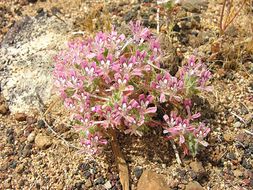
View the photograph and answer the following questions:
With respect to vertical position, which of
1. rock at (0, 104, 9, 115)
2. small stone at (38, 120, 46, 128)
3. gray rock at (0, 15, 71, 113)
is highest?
gray rock at (0, 15, 71, 113)

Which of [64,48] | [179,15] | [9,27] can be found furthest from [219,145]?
[9,27]

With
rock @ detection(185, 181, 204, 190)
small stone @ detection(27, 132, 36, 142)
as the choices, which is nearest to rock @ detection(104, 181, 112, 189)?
rock @ detection(185, 181, 204, 190)

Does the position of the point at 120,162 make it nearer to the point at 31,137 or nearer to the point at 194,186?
the point at 194,186

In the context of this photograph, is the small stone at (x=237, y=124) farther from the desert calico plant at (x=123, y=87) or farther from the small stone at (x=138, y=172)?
the small stone at (x=138, y=172)

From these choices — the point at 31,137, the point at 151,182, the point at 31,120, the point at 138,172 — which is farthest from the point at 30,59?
the point at 151,182

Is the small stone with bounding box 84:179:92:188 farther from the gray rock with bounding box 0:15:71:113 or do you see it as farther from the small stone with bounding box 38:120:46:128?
the gray rock with bounding box 0:15:71:113

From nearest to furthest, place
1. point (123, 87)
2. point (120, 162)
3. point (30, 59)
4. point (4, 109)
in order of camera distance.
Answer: point (123, 87), point (120, 162), point (4, 109), point (30, 59)
